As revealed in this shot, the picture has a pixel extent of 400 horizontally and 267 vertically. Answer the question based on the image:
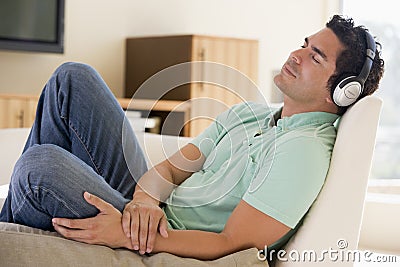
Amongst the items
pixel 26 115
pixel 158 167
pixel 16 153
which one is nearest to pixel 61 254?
pixel 158 167

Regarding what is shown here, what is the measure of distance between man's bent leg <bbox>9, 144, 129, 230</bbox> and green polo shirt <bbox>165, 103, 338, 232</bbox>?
10.5 inches

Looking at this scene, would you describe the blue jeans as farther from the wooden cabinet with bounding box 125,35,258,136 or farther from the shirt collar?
the wooden cabinet with bounding box 125,35,258,136

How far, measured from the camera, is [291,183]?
1458 mm

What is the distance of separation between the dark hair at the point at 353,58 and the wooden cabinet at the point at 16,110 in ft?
8.18

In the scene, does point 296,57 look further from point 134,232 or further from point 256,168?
point 134,232

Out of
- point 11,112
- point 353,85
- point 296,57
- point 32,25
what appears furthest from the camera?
point 32,25

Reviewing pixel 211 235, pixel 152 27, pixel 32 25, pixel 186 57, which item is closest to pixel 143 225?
pixel 211 235

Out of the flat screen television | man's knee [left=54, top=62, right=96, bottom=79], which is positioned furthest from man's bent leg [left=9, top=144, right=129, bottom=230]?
the flat screen television

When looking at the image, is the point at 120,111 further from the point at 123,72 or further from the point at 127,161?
the point at 123,72

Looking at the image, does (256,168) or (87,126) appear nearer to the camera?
(256,168)

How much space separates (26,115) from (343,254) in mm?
2726

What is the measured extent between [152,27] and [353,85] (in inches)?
135

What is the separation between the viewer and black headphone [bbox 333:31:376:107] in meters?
1.58

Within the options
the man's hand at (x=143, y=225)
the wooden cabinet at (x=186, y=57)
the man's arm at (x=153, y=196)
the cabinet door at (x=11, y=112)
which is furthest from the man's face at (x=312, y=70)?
the cabinet door at (x=11, y=112)
